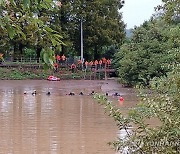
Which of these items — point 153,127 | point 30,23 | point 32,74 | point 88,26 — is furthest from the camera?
point 88,26

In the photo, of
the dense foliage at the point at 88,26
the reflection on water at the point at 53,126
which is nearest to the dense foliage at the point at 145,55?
the reflection on water at the point at 53,126

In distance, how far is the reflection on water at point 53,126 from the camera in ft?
31.1

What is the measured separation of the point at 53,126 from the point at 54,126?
35 millimetres

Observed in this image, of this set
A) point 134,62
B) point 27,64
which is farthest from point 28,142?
point 27,64

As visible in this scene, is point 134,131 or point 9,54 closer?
point 134,131

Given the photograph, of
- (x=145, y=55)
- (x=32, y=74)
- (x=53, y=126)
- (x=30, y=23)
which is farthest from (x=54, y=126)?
(x=32, y=74)

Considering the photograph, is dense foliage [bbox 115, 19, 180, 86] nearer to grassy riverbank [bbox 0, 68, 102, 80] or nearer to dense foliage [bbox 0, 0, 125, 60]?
grassy riverbank [bbox 0, 68, 102, 80]

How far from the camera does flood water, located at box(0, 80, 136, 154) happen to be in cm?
950

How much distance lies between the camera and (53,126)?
12523 millimetres

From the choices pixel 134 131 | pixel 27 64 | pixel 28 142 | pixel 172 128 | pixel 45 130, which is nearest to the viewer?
pixel 172 128

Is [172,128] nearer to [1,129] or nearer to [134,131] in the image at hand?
[134,131]

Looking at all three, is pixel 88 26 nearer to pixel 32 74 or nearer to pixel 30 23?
pixel 32 74

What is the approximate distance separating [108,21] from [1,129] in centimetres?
2616

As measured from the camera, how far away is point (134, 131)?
3.25 m
